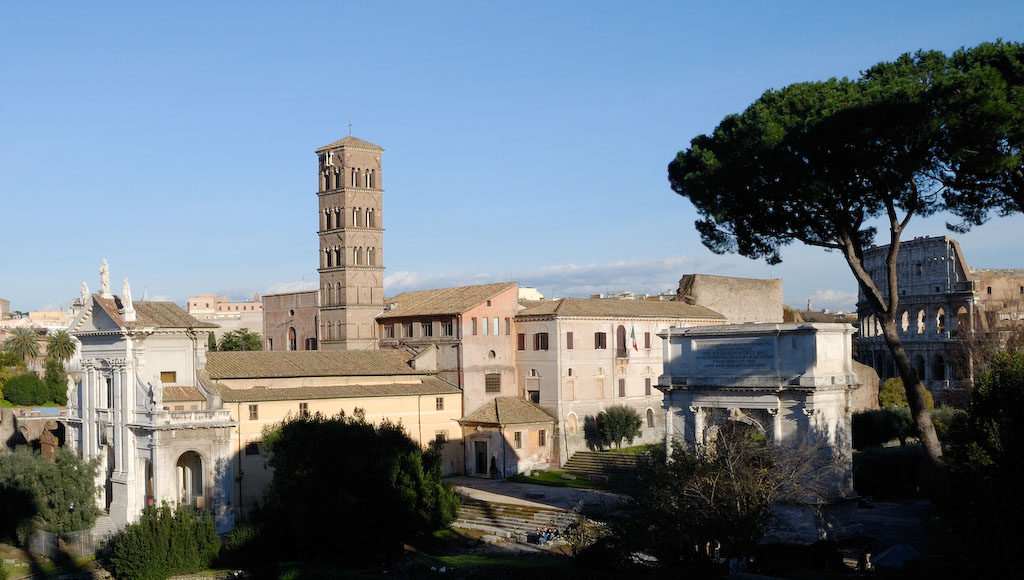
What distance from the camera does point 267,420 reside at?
48500 millimetres

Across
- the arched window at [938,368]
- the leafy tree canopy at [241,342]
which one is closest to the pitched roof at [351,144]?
the leafy tree canopy at [241,342]

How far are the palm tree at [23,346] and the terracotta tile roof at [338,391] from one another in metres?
43.6

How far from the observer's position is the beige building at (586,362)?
56.5 meters

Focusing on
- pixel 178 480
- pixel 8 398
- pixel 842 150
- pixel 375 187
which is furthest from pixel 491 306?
pixel 8 398

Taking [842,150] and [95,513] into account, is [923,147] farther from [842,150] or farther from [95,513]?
[95,513]

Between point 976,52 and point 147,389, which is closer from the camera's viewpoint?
point 976,52

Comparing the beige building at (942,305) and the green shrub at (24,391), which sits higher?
the beige building at (942,305)

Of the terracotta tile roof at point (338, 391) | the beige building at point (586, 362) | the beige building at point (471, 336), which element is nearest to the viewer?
the terracotta tile roof at point (338, 391)

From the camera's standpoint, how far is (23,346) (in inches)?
→ 3351

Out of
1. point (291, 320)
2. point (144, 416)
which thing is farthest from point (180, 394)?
point (291, 320)

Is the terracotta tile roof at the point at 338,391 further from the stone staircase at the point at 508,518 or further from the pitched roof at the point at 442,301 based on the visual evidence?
the stone staircase at the point at 508,518

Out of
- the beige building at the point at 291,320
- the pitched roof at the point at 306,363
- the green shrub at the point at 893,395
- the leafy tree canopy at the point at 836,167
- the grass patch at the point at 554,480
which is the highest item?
the leafy tree canopy at the point at 836,167

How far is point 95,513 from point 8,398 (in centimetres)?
3349

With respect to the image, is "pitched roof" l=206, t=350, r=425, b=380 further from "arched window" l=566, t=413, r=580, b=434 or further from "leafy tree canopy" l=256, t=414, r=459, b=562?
"leafy tree canopy" l=256, t=414, r=459, b=562
